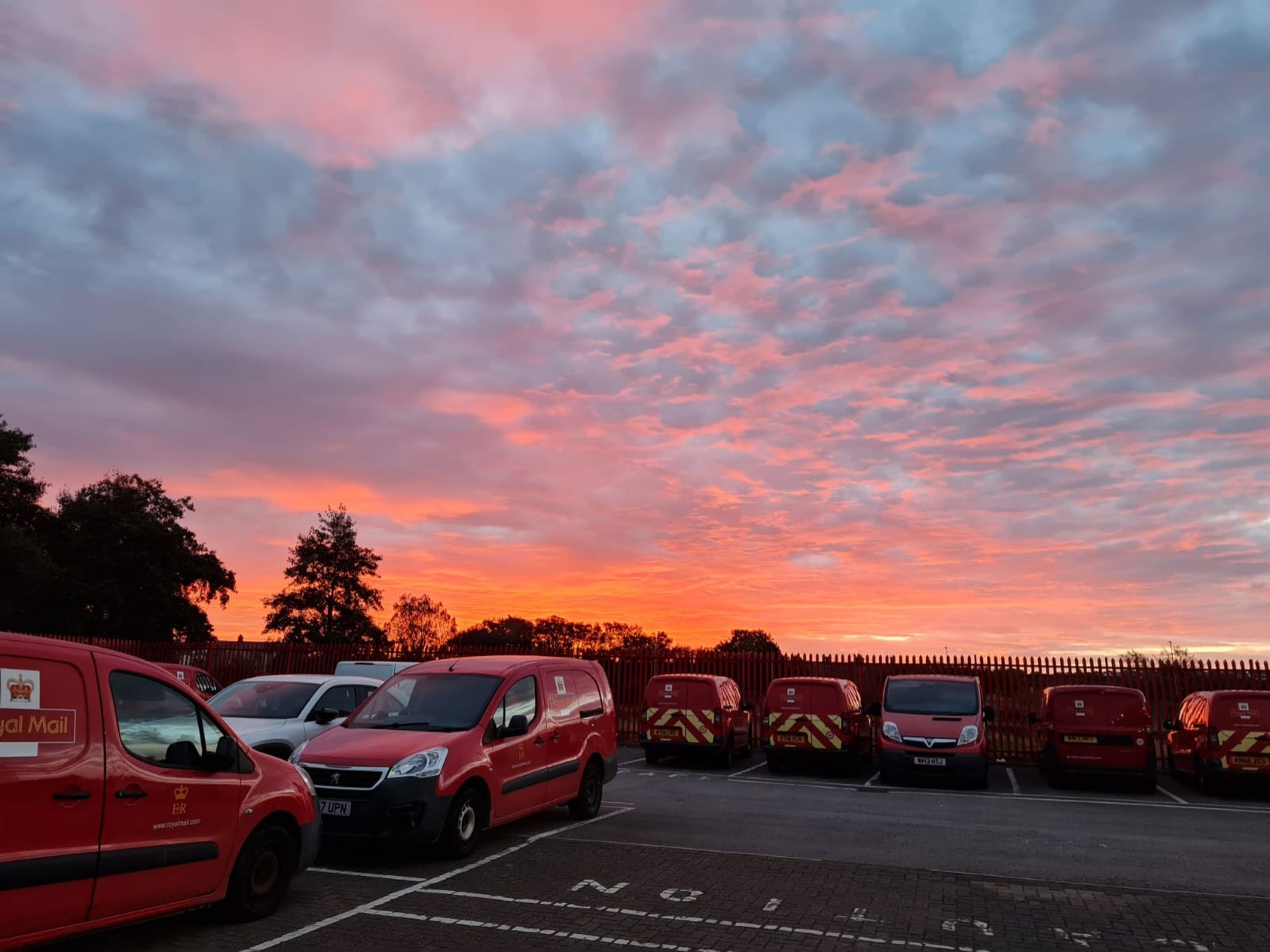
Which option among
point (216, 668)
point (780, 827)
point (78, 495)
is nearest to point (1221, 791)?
point (780, 827)

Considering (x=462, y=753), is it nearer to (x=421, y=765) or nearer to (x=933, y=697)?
(x=421, y=765)

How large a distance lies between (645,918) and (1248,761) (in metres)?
13.3

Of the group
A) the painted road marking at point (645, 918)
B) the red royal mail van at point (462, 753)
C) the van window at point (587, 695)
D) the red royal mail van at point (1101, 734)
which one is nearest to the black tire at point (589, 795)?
the red royal mail van at point (462, 753)

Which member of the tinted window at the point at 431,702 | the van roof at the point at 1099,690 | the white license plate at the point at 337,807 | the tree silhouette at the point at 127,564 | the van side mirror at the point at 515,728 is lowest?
the white license plate at the point at 337,807

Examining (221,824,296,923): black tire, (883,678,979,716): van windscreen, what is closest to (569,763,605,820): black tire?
(221,824,296,923): black tire

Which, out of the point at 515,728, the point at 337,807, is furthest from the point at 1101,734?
the point at 337,807

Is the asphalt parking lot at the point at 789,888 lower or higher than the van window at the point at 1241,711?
lower

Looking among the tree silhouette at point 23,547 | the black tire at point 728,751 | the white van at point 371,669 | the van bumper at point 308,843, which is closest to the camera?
the van bumper at point 308,843

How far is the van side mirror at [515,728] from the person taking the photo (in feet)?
33.1

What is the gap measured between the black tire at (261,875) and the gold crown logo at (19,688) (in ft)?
6.99

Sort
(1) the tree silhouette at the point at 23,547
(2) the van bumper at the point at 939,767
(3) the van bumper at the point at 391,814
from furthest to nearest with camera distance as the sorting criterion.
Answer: (1) the tree silhouette at the point at 23,547, (2) the van bumper at the point at 939,767, (3) the van bumper at the point at 391,814

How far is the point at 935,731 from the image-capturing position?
16.8 metres

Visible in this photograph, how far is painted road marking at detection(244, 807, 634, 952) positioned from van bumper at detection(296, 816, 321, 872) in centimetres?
45

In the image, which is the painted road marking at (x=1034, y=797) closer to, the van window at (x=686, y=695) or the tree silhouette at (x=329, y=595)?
the van window at (x=686, y=695)
